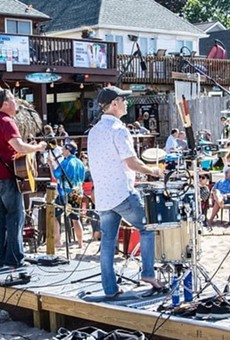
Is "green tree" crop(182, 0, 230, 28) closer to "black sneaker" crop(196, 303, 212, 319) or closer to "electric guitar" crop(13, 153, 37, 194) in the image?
"electric guitar" crop(13, 153, 37, 194)

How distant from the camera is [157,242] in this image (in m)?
6.41

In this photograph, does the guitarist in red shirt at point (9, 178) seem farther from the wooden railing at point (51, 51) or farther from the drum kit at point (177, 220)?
the wooden railing at point (51, 51)

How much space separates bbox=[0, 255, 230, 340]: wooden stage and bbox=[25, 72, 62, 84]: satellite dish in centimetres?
1716

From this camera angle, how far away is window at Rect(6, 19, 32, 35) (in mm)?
29141

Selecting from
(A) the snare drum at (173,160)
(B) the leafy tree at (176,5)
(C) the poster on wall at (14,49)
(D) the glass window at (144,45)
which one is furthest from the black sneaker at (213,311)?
(B) the leafy tree at (176,5)

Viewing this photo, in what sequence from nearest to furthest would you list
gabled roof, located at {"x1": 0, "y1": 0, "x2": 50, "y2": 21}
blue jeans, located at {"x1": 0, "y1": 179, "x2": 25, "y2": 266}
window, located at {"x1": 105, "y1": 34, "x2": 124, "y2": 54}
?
blue jeans, located at {"x1": 0, "y1": 179, "x2": 25, "y2": 266} < gabled roof, located at {"x1": 0, "y1": 0, "x2": 50, "y2": 21} < window, located at {"x1": 105, "y1": 34, "x2": 124, "y2": 54}

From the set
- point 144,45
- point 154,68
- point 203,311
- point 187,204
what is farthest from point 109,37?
point 203,311

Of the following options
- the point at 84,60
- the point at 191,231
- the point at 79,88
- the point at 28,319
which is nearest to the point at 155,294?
the point at 191,231

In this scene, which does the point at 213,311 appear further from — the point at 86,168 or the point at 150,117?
the point at 150,117

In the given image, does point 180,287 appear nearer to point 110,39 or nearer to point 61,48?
point 61,48

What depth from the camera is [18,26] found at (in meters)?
29.4

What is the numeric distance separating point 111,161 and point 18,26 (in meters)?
24.5

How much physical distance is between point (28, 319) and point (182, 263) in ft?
5.92

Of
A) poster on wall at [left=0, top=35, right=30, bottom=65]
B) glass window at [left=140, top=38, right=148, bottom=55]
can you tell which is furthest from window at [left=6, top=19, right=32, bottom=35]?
glass window at [left=140, top=38, right=148, bottom=55]
